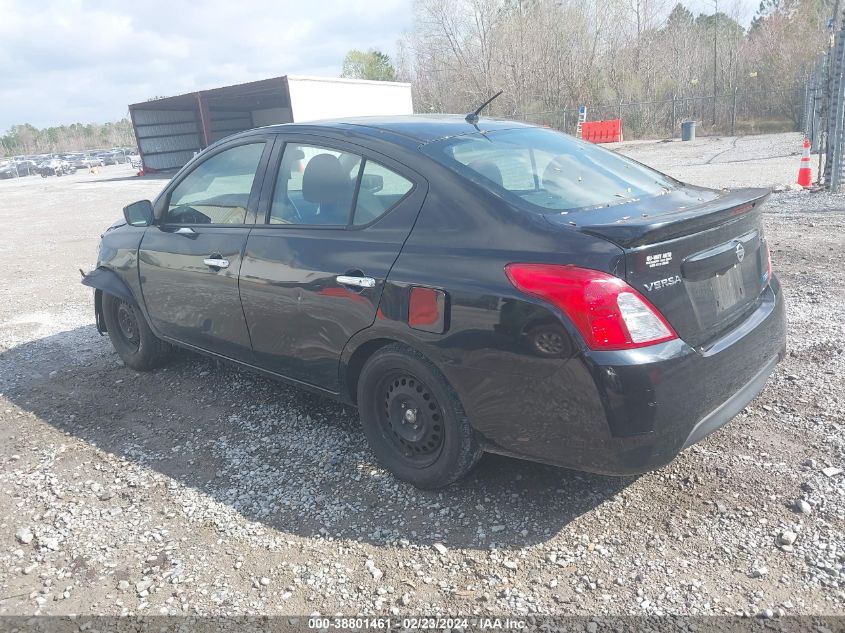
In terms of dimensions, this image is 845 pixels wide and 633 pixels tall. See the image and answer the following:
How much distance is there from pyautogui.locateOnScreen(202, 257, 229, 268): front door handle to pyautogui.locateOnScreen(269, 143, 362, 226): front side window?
432mm

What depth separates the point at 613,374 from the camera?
2.43 meters

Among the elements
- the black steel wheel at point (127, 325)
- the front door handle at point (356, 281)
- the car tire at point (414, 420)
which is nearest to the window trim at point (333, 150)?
the front door handle at point (356, 281)

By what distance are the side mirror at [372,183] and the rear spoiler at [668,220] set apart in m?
1.04

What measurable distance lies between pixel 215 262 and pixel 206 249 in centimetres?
15

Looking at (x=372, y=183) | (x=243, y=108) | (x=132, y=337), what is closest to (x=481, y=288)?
(x=372, y=183)

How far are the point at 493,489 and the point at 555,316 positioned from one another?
1125mm

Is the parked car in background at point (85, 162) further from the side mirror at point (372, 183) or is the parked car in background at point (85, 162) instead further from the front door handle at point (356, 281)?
the front door handle at point (356, 281)

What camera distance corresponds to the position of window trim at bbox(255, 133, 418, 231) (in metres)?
3.14

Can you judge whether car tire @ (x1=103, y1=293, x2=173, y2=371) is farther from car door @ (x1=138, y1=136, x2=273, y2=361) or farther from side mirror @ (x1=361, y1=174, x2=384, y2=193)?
side mirror @ (x1=361, y1=174, x2=384, y2=193)

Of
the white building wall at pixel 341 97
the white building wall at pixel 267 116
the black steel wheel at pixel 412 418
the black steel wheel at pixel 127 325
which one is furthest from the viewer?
the white building wall at pixel 267 116

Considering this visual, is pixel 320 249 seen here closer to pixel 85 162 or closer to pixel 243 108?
pixel 243 108

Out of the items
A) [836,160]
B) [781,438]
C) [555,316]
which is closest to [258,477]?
[555,316]

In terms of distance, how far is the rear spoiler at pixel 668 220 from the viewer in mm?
2496

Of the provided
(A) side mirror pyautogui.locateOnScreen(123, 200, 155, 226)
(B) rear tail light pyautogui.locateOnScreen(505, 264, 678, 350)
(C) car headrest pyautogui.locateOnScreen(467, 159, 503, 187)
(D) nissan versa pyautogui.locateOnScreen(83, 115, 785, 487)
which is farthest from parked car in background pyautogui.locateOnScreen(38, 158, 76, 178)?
(B) rear tail light pyautogui.locateOnScreen(505, 264, 678, 350)
